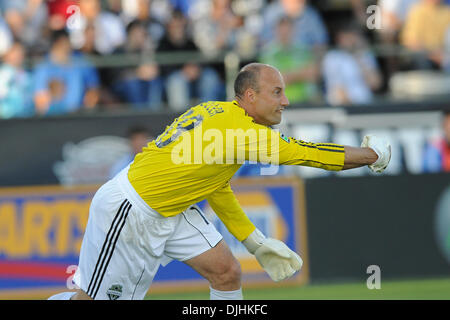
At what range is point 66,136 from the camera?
12.4m

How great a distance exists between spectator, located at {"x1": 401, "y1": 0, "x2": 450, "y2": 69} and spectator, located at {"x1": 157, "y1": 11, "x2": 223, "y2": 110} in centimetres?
315

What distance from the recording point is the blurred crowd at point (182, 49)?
41.7 feet

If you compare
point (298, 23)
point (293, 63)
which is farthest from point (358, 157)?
point (298, 23)

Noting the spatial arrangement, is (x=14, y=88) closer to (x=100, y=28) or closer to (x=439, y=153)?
(x=100, y=28)

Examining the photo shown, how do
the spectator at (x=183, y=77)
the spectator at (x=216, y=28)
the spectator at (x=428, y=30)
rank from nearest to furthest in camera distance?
the spectator at (x=183, y=77) → the spectator at (x=216, y=28) → the spectator at (x=428, y=30)

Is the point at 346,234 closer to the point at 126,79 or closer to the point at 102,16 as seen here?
the point at 126,79

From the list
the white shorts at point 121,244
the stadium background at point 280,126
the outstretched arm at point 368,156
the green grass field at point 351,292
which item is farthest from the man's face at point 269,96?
the stadium background at point 280,126

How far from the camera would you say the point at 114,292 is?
6660 millimetres

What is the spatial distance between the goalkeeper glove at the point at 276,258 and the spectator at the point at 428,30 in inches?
285

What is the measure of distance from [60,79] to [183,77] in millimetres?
1811

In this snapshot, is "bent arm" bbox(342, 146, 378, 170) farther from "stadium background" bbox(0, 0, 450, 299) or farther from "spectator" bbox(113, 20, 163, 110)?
"spectator" bbox(113, 20, 163, 110)

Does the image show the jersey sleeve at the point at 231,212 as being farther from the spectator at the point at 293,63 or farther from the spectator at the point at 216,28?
the spectator at the point at 216,28

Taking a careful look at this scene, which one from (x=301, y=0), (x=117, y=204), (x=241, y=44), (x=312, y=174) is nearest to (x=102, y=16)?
(x=241, y=44)

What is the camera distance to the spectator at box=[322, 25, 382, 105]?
13.0 m
